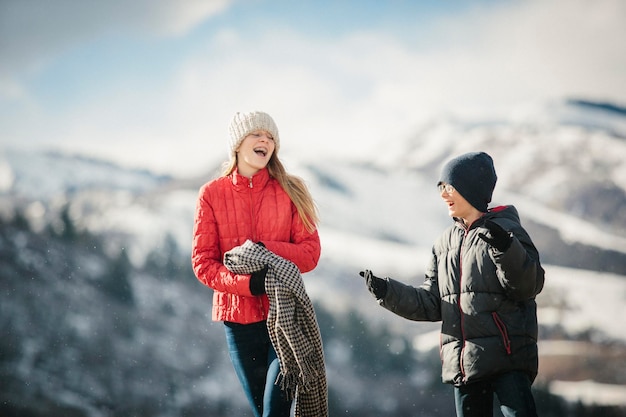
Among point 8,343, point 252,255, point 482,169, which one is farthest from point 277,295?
point 8,343

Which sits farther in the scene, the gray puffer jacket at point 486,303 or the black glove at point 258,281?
the black glove at point 258,281

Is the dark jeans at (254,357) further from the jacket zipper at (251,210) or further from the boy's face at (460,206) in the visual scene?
the boy's face at (460,206)

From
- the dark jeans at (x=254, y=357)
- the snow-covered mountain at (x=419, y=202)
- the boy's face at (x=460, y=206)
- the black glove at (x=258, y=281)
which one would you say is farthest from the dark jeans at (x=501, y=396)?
the snow-covered mountain at (x=419, y=202)

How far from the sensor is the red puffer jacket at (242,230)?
7.83 ft

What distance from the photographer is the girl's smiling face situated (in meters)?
2.53

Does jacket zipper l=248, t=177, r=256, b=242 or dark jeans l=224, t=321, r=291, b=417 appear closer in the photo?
dark jeans l=224, t=321, r=291, b=417

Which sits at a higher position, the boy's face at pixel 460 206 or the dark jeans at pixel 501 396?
the boy's face at pixel 460 206

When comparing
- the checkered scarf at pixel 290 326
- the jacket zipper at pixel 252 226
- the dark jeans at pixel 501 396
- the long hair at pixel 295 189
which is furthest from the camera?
the long hair at pixel 295 189

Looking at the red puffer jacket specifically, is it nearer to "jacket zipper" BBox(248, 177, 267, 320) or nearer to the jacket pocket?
"jacket zipper" BBox(248, 177, 267, 320)

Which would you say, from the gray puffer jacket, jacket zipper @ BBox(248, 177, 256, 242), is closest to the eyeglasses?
the gray puffer jacket

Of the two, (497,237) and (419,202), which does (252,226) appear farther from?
(419,202)

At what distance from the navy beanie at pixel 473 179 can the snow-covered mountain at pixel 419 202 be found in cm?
287

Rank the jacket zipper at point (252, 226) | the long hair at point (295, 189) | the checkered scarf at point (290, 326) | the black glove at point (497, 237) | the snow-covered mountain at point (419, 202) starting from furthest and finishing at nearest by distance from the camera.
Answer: the snow-covered mountain at point (419, 202), the long hair at point (295, 189), the jacket zipper at point (252, 226), the checkered scarf at point (290, 326), the black glove at point (497, 237)

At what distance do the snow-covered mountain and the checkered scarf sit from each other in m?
2.86
